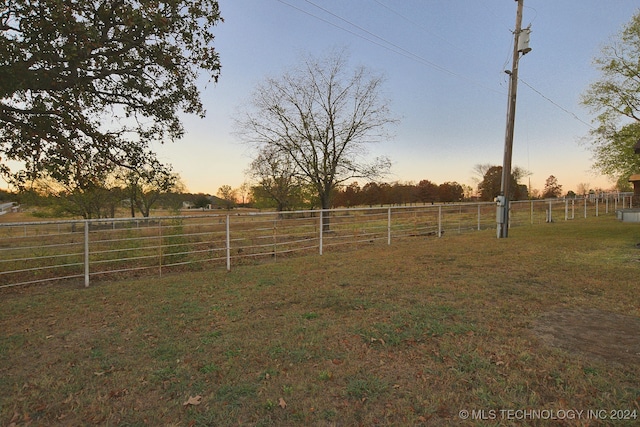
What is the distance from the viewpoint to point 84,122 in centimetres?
563

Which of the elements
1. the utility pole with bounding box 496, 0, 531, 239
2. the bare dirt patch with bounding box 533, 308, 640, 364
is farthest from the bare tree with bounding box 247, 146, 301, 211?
the bare dirt patch with bounding box 533, 308, 640, 364

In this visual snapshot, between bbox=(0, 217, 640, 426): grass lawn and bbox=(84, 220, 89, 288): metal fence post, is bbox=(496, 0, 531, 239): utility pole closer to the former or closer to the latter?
bbox=(0, 217, 640, 426): grass lawn

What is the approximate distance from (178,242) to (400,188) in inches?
2422

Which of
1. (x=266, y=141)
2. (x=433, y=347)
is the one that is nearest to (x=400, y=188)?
(x=266, y=141)

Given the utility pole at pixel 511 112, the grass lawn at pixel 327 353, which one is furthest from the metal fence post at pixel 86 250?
the utility pole at pixel 511 112

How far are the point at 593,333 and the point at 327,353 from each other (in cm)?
288

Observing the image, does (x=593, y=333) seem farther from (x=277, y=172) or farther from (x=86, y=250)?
(x=277, y=172)

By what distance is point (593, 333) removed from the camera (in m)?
3.44

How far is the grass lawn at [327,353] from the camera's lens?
2.24 metres

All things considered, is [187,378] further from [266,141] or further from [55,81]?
[266,141]

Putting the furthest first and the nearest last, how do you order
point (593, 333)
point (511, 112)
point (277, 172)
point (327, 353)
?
point (277, 172), point (511, 112), point (593, 333), point (327, 353)

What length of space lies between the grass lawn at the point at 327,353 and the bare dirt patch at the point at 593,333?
0.02 metres

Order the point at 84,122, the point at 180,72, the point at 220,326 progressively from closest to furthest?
the point at 220,326, the point at 84,122, the point at 180,72

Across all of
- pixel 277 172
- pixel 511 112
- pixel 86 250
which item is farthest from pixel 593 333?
pixel 277 172
